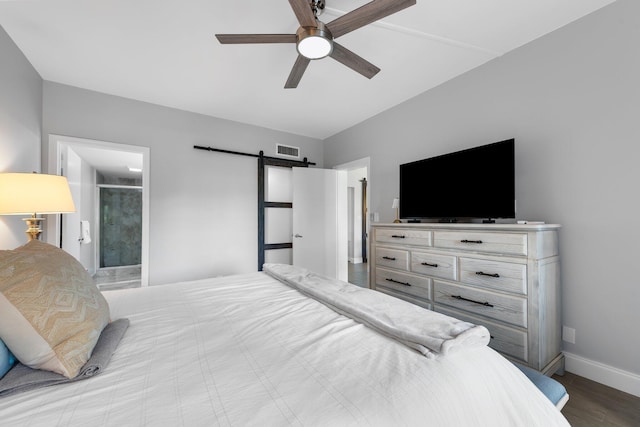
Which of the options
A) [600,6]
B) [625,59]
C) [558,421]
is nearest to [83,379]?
[558,421]

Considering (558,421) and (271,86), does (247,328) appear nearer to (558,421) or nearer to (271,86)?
(558,421)

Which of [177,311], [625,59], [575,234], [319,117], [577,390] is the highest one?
[319,117]

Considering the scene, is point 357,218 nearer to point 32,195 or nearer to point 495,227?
point 495,227

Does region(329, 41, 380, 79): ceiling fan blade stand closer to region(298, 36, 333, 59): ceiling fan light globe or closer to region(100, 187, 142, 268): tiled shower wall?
region(298, 36, 333, 59): ceiling fan light globe

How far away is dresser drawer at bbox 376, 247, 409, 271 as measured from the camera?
251 centimetres

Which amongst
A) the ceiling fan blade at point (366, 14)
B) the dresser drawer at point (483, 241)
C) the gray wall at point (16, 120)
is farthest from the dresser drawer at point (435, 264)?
the gray wall at point (16, 120)

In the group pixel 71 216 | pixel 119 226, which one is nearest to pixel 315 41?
pixel 71 216

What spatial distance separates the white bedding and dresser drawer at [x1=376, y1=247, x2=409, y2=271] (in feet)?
5.03

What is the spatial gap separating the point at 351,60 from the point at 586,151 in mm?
1834

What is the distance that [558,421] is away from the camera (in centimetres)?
80

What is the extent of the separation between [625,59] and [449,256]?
1742 mm

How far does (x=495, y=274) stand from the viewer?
186cm

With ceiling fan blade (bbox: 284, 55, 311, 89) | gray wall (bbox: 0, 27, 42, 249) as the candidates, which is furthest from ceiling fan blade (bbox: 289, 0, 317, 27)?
gray wall (bbox: 0, 27, 42, 249)

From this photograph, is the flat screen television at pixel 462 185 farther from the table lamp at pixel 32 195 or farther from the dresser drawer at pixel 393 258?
the table lamp at pixel 32 195
